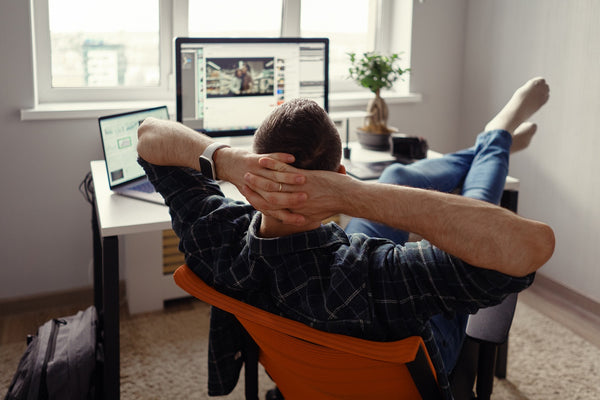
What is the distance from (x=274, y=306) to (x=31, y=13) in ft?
5.73

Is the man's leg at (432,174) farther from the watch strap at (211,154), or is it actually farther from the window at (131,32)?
the window at (131,32)

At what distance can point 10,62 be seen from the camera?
216 cm

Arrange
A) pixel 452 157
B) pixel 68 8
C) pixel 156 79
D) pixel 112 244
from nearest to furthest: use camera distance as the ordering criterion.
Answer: pixel 112 244 → pixel 452 157 → pixel 68 8 → pixel 156 79

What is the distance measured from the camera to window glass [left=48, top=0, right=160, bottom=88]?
238 centimetres

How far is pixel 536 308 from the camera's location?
2508 millimetres

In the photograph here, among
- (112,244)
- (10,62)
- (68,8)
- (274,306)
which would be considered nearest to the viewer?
(274,306)

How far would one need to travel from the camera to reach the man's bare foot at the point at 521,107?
70.8 inches

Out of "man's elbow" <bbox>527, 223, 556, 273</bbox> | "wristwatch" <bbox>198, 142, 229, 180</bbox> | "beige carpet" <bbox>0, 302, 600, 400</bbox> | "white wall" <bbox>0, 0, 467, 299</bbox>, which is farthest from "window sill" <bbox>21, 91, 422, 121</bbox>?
"man's elbow" <bbox>527, 223, 556, 273</bbox>

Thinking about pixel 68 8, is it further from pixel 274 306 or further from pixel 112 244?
pixel 274 306

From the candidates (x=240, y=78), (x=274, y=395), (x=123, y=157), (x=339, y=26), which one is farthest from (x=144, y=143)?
(x=339, y=26)

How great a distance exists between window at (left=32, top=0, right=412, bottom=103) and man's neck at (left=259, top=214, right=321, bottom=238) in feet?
5.74

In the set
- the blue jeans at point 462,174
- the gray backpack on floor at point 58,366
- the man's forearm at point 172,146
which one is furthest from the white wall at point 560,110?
the gray backpack on floor at point 58,366

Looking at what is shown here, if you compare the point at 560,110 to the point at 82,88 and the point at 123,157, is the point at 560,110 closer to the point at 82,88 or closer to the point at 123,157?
the point at 123,157

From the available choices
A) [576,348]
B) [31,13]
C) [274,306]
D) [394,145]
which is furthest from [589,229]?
[31,13]
